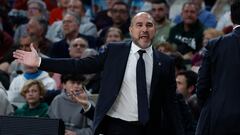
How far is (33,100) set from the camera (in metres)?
10.7

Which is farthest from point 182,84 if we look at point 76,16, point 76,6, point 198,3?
point 76,6

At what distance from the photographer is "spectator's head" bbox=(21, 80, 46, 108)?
10727 mm

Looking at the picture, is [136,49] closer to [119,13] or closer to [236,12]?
[236,12]

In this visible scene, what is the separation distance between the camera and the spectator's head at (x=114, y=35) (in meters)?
12.7

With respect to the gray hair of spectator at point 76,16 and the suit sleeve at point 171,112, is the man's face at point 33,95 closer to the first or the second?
the gray hair of spectator at point 76,16

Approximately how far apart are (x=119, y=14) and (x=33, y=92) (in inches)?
140

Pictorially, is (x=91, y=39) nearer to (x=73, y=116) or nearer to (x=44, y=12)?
(x=44, y=12)

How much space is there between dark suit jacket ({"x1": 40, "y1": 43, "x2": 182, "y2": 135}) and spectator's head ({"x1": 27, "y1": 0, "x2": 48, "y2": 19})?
705 centimetres

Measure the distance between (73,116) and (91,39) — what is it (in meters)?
3.27

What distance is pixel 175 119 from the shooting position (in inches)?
310

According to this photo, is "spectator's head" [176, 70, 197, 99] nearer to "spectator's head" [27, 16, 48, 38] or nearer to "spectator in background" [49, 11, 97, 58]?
"spectator in background" [49, 11, 97, 58]

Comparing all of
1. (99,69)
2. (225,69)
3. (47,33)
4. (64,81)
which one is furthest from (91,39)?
(225,69)

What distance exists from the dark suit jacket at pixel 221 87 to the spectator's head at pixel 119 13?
700 centimetres

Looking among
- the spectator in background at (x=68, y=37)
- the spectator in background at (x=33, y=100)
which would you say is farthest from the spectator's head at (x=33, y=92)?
the spectator in background at (x=68, y=37)
